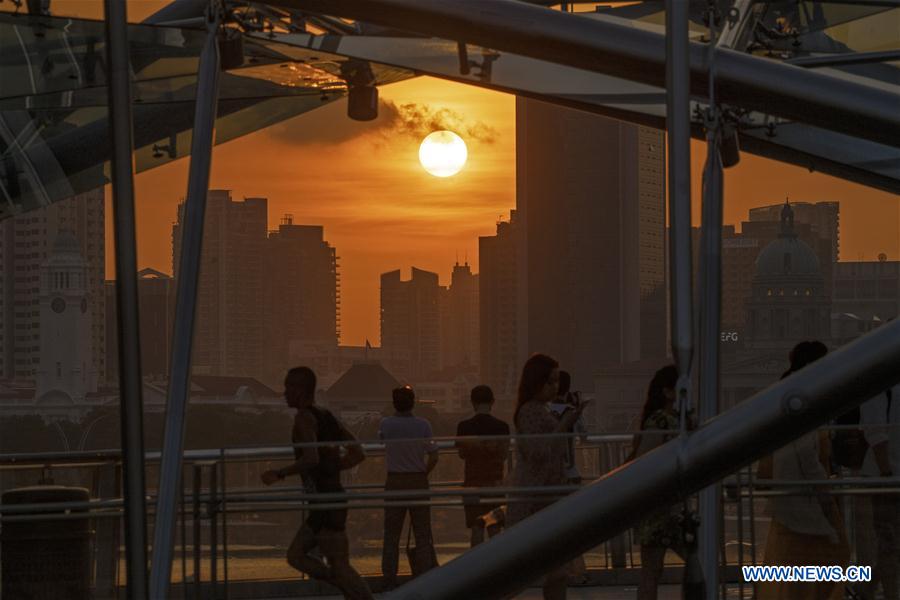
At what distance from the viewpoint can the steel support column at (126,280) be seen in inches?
164

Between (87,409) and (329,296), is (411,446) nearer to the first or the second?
(87,409)

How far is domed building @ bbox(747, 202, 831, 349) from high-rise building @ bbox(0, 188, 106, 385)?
59.2 m

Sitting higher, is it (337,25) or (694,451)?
(337,25)

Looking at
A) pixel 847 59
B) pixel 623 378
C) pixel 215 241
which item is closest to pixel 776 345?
pixel 623 378

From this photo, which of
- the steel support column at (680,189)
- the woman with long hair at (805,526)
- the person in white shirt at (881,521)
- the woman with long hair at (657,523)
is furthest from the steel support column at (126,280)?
the person in white shirt at (881,521)

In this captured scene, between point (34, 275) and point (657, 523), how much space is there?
148 metres

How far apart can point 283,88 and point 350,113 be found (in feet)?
1.37

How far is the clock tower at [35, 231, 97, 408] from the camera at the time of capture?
476 feet

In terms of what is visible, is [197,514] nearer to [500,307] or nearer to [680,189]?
[680,189]

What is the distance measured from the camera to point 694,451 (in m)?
3.93

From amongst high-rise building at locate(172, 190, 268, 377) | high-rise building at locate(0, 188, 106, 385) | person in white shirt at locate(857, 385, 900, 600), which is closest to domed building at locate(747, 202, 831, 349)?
high-rise building at locate(172, 190, 268, 377)

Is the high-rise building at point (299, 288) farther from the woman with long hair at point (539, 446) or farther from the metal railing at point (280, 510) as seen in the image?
the woman with long hair at point (539, 446)

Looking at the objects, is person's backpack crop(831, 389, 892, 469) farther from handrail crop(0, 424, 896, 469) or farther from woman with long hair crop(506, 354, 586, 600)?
woman with long hair crop(506, 354, 586, 600)

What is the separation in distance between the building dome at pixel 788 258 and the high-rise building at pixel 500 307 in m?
38.6
